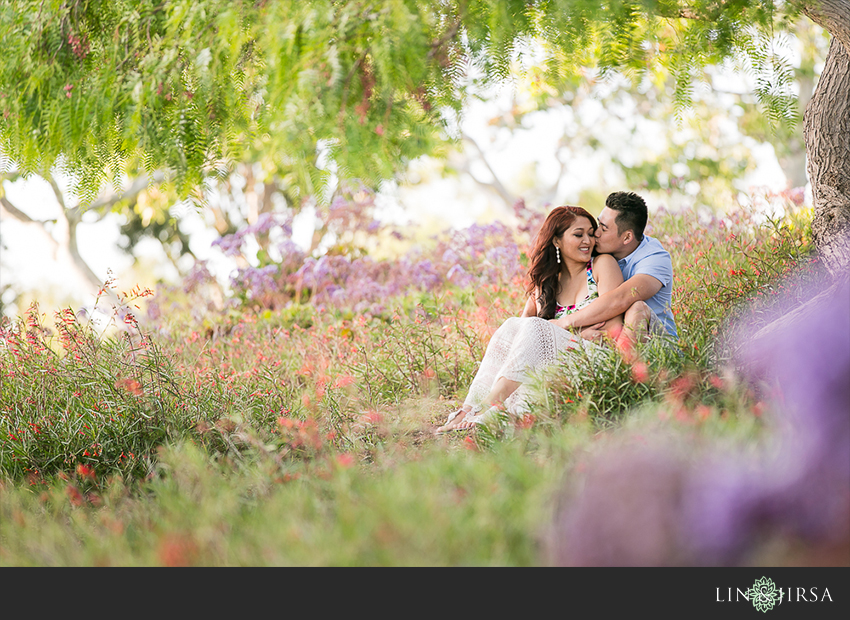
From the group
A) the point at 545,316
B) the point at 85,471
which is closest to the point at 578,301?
the point at 545,316

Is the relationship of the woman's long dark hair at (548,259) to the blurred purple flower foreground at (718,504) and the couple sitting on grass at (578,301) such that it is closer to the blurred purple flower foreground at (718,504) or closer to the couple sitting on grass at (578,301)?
the couple sitting on grass at (578,301)

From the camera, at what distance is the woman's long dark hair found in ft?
14.3

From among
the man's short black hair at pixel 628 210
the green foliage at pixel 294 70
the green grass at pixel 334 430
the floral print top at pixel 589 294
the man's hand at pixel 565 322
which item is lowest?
the green grass at pixel 334 430

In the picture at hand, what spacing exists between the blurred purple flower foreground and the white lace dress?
1.55m

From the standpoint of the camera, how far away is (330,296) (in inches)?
299

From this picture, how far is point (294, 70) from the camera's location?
2.77m

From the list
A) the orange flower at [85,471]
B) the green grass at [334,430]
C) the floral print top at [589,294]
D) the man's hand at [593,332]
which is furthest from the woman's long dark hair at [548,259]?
the orange flower at [85,471]

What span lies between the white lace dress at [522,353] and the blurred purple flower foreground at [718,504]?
1.55 metres

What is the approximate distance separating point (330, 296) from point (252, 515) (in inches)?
202
